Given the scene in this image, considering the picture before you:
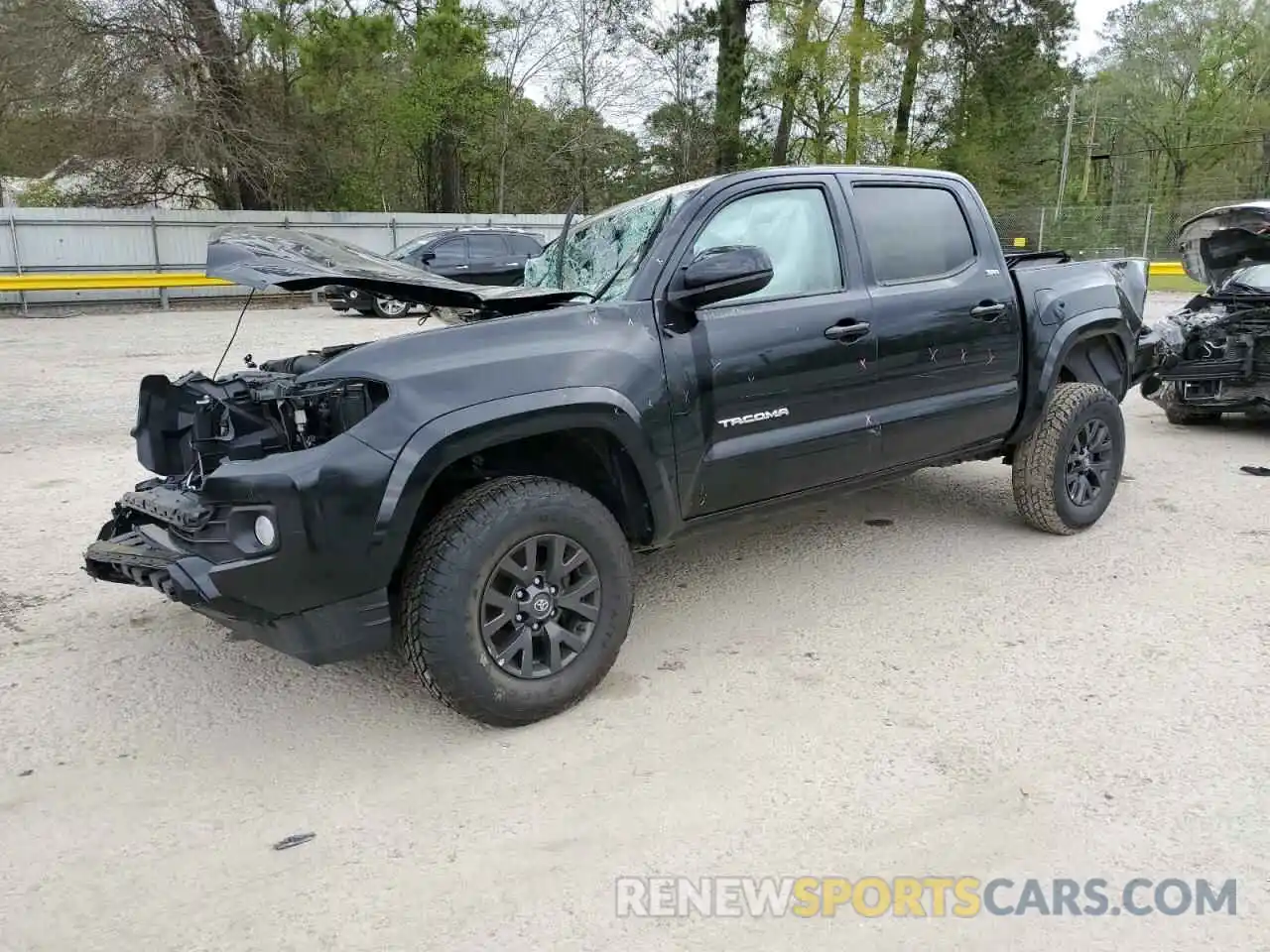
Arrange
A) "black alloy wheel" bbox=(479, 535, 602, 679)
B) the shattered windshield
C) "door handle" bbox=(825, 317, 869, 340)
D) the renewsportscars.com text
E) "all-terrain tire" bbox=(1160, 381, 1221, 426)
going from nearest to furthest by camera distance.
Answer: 1. the renewsportscars.com text
2. "black alloy wheel" bbox=(479, 535, 602, 679)
3. the shattered windshield
4. "door handle" bbox=(825, 317, 869, 340)
5. "all-terrain tire" bbox=(1160, 381, 1221, 426)

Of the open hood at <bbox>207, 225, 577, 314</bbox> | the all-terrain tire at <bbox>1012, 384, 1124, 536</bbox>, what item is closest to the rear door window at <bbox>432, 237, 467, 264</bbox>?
the all-terrain tire at <bbox>1012, 384, 1124, 536</bbox>

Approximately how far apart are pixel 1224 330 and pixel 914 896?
267 inches

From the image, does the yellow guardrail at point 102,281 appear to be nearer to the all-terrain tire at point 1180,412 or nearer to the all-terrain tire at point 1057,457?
the all-terrain tire at point 1180,412

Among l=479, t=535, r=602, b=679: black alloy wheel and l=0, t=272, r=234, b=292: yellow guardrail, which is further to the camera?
l=0, t=272, r=234, b=292: yellow guardrail

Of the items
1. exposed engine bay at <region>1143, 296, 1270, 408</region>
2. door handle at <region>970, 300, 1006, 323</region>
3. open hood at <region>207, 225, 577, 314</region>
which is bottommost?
exposed engine bay at <region>1143, 296, 1270, 408</region>

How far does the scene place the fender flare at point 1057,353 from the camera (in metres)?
4.95

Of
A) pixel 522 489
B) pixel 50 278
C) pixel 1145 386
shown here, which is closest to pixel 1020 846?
pixel 522 489

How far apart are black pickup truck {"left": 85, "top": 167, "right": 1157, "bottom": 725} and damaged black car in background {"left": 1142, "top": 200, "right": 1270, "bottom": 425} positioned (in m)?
3.66

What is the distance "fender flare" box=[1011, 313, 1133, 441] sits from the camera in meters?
4.95

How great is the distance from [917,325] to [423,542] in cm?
245

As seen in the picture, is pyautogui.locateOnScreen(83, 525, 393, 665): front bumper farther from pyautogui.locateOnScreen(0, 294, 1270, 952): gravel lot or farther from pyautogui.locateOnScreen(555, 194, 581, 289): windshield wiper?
pyautogui.locateOnScreen(555, 194, 581, 289): windshield wiper

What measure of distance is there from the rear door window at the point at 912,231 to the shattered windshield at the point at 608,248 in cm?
82

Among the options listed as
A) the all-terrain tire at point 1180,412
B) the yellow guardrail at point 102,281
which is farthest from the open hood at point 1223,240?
the yellow guardrail at point 102,281

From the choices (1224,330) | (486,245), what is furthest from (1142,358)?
(486,245)
